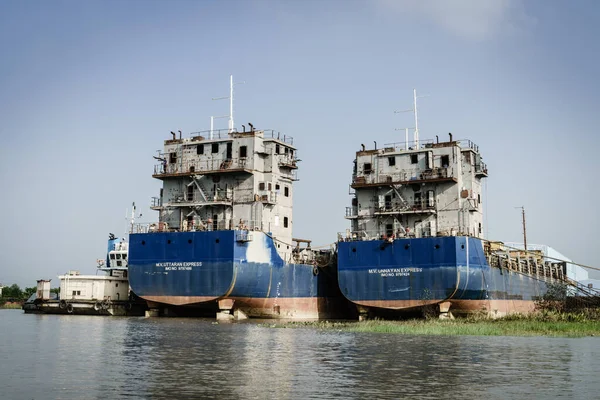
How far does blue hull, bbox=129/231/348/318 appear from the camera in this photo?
4734 cm

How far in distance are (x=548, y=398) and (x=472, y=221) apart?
37701 millimetres

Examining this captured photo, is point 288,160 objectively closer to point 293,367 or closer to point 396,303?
point 396,303

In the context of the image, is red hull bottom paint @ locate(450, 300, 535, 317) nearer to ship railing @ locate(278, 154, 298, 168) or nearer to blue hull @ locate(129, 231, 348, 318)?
blue hull @ locate(129, 231, 348, 318)

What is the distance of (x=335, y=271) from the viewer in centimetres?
5812

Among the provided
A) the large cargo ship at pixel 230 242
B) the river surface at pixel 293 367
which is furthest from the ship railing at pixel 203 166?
the river surface at pixel 293 367

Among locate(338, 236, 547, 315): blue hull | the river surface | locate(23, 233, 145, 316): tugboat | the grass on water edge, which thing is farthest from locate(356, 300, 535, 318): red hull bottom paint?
locate(23, 233, 145, 316): tugboat

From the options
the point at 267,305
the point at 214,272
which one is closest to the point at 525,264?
the point at 267,305

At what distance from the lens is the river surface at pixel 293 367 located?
16453 mm

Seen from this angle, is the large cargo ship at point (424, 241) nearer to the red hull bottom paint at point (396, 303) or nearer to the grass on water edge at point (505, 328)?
the red hull bottom paint at point (396, 303)

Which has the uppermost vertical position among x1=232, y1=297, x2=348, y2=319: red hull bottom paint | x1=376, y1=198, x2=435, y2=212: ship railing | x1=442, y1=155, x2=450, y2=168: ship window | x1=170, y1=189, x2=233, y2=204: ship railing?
x1=442, y1=155, x2=450, y2=168: ship window

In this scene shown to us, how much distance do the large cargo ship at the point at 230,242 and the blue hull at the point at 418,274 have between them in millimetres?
5506

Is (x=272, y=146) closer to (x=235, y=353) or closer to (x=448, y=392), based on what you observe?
(x=235, y=353)

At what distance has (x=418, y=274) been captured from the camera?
47062mm

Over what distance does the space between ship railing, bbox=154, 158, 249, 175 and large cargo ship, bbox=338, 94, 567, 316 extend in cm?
909
